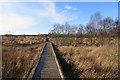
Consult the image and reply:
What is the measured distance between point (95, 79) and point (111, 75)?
0.81 meters

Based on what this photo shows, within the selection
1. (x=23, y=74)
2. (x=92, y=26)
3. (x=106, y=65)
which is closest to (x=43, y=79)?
(x=23, y=74)

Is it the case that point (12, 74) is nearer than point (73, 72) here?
Yes

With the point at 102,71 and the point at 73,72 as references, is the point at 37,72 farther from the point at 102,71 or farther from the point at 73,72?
the point at 102,71

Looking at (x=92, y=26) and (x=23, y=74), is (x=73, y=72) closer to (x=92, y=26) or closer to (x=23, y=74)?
(x=23, y=74)

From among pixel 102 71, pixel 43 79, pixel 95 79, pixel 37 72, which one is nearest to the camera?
pixel 95 79

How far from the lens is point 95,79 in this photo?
8.98m

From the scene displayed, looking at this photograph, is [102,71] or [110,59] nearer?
[102,71]

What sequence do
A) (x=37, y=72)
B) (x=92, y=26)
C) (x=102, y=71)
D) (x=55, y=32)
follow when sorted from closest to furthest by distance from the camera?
(x=102, y=71), (x=37, y=72), (x=92, y=26), (x=55, y=32)

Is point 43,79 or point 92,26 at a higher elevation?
point 92,26

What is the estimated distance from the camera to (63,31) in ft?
248

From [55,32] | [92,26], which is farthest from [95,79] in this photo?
[55,32]

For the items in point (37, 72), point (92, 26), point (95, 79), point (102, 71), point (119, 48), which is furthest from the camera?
point (92, 26)

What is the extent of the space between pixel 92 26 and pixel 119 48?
48.3 meters

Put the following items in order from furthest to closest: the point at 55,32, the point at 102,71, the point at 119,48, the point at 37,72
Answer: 1. the point at 55,32
2. the point at 119,48
3. the point at 37,72
4. the point at 102,71
